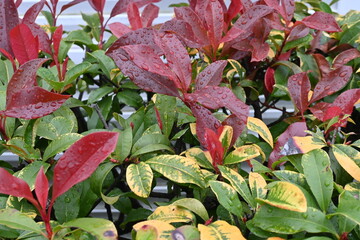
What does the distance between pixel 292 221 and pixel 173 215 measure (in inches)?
7.1

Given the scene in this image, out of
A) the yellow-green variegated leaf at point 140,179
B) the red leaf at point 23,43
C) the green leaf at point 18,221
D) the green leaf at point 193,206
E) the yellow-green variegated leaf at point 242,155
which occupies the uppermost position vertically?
the red leaf at point 23,43

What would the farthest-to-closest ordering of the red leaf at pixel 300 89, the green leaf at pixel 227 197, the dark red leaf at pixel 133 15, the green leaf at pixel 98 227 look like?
the dark red leaf at pixel 133 15 → the red leaf at pixel 300 89 → the green leaf at pixel 227 197 → the green leaf at pixel 98 227

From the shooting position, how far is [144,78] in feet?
2.70

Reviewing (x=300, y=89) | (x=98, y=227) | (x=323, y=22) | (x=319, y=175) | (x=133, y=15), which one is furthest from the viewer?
(x=133, y=15)

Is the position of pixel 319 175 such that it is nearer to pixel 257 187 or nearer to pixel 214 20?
pixel 257 187

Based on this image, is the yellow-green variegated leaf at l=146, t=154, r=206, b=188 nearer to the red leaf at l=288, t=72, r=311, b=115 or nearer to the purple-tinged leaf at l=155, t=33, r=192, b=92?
the purple-tinged leaf at l=155, t=33, r=192, b=92

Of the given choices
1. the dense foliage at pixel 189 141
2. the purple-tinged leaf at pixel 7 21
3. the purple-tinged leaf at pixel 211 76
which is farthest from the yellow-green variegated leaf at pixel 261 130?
the purple-tinged leaf at pixel 7 21

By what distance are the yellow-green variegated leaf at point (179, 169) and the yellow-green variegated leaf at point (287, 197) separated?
0.13 meters

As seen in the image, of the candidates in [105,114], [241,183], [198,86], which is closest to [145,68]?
[198,86]

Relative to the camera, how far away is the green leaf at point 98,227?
590mm

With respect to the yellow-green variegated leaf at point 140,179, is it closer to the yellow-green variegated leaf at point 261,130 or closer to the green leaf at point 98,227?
the green leaf at point 98,227

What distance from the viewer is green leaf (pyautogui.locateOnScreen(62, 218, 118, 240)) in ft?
1.94

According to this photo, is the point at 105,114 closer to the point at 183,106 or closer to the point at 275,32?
the point at 183,106

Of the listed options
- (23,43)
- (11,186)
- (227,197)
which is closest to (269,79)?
(227,197)
